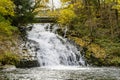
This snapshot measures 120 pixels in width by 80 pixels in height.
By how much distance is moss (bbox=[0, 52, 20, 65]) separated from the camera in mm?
32172

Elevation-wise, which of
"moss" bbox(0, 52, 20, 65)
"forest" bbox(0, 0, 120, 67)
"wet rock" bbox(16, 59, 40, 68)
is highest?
"forest" bbox(0, 0, 120, 67)

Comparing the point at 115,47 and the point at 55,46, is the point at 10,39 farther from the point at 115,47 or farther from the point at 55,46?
the point at 115,47

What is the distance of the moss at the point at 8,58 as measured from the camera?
106 ft

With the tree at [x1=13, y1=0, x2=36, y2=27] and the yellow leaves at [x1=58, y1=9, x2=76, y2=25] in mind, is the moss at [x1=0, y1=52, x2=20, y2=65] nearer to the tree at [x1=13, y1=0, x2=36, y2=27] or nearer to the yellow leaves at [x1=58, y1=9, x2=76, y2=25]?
the tree at [x1=13, y1=0, x2=36, y2=27]

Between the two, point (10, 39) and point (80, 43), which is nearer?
point (10, 39)

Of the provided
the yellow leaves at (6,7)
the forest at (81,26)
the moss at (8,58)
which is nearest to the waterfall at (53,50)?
the forest at (81,26)

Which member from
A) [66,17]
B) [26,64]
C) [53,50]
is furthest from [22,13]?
[26,64]

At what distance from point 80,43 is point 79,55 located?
256 cm

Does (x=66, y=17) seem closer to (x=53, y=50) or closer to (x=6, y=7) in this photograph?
(x=53, y=50)

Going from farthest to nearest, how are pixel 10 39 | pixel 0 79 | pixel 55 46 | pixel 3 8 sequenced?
pixel 55 46, pixel 10 39, pixel 3 8, pixel 0 79

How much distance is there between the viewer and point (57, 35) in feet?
138

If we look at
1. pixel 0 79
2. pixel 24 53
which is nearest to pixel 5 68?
pixel 24 53

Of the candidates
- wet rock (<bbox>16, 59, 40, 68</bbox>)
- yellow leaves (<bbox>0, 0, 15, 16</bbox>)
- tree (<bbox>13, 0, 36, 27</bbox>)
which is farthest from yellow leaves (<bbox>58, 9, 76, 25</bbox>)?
wet rock (<bbox>16, 59, 40, 68</bbox>)

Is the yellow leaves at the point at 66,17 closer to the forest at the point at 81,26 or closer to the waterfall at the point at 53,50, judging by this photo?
the forest at the point at 81,26
